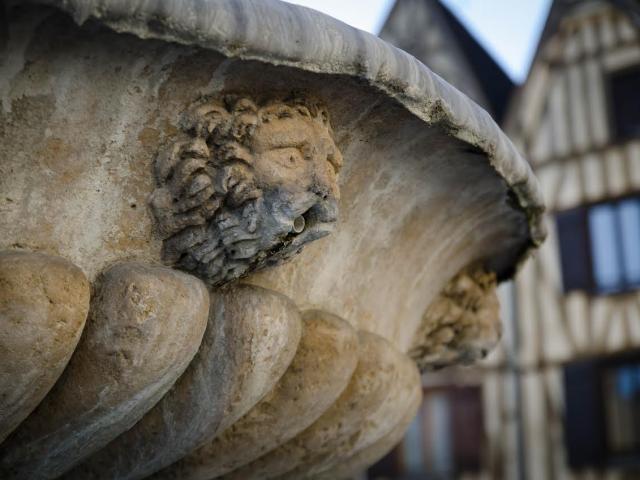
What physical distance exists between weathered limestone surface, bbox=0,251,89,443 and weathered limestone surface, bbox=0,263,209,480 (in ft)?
0.19

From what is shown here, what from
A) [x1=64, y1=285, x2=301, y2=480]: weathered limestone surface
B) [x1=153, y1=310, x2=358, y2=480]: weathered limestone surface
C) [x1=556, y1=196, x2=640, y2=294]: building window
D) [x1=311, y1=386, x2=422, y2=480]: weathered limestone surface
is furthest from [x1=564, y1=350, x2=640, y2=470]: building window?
[x1=64, y1=285, x2=301, y2=480]: weathered limestone surface

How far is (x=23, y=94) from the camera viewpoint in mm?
1739

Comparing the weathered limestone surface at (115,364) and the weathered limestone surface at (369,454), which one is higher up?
the weathered limestone surface at (115,364)

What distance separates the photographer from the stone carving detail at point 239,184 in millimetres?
1872

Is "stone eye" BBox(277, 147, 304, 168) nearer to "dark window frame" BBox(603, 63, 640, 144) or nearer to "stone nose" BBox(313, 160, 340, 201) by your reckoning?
"stone nose" BBox(313, 160, 340, 201)

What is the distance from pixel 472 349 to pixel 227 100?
1.34 m

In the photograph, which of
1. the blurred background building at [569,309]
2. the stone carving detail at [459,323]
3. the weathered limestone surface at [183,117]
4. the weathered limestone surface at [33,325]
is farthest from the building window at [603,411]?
the weathered limestone surface at [33,325]

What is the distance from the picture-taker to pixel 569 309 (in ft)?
32.7

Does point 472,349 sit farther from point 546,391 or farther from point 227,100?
point 546,391

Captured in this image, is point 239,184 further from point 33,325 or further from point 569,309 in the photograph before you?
point 569,309

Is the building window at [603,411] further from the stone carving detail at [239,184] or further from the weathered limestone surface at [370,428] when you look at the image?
the stone carving detail at [239,184]

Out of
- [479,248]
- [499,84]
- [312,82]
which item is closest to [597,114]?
[499,84]

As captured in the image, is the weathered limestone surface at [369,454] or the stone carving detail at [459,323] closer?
the weathered limestone surface at [369,454]

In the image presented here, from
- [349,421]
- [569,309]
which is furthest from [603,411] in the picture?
[349,421]
